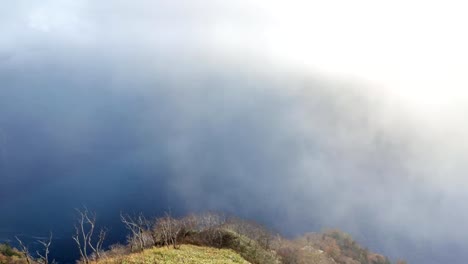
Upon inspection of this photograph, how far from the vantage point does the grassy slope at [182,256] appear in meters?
55.8

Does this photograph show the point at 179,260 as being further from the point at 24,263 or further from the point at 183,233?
the point at 24,263

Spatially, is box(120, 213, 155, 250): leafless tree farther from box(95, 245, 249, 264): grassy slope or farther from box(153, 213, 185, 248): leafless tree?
box(95, 245, 249, 264): grassy slope

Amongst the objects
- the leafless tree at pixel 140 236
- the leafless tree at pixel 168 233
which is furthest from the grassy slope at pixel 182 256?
the leafless tree at pixel 140 236

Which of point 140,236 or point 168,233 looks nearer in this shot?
point 140,236

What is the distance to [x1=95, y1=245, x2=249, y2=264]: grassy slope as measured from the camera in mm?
55794

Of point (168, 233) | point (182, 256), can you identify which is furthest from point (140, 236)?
point (168, 233)

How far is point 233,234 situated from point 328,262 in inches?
5039

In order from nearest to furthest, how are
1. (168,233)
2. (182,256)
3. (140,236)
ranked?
(182,256) → (140,236) → (168,233)

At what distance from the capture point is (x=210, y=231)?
87.6 meters

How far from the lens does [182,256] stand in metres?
62.1

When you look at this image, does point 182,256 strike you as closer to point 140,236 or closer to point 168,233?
point 140,236

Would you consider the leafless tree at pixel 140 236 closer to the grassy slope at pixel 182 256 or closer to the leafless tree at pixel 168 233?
the leafless tree at pixel 168 233

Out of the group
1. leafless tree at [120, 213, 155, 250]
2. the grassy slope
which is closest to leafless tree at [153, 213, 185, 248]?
leafless tree at [120, 213, 155, 250]

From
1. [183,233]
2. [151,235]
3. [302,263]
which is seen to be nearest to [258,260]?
[183,233]
